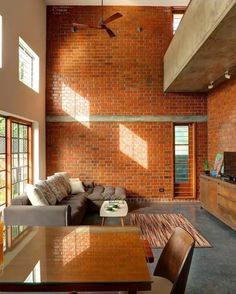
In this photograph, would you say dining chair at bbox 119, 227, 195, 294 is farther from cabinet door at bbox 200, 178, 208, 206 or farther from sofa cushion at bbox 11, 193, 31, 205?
cabinet door at bbox 200, 178, 208, 206

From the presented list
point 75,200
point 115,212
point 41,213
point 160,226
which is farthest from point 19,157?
point 160,226

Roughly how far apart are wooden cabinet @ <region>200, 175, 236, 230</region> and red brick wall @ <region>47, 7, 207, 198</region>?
1.36m

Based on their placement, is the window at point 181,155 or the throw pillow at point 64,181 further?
the window at point 181,155

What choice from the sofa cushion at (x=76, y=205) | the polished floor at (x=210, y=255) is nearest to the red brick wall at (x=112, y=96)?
the polished floor at (x=210, y=255)

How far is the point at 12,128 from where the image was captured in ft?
17.0

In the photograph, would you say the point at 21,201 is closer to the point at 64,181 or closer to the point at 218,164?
the point at 64,181

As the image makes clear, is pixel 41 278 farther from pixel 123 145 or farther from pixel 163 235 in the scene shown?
pixel 123 145

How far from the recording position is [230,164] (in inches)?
198

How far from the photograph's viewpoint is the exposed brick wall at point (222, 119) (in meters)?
5.54

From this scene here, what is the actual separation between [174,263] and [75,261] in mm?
716

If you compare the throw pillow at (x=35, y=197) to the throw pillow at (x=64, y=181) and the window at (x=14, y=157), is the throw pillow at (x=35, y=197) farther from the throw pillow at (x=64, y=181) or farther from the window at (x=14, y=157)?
the throw pillow at (x=64, y=181)

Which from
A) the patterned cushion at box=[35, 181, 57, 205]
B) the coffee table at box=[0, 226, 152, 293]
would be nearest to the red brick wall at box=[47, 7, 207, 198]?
the patterned cushion at box=[35, 181, 57, 205]

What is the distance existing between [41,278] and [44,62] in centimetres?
652

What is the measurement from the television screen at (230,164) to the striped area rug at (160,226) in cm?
120
